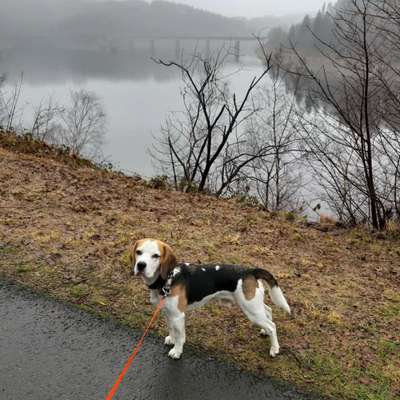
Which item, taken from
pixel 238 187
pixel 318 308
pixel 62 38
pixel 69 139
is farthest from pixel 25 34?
pixel 318 308

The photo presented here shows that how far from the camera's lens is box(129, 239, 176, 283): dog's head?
3604mm

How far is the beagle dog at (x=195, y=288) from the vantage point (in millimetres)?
3818

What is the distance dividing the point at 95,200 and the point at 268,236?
10.4ft

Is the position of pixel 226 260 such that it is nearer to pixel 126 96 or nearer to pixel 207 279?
pixel 207 279

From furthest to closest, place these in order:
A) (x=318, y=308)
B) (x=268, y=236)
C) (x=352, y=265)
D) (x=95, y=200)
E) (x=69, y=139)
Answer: (x=69, y=139) → (x=95, y=200) → (x=268, y=236) → (x=352, y=265) → (x=318, y=308)

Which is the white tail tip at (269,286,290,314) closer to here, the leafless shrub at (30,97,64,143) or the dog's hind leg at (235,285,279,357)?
the dog's hind leg at (235,285,279,357)

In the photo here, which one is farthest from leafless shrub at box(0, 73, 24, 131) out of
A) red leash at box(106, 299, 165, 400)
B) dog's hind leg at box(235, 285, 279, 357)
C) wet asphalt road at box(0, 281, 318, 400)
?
dog's hind leg at box(235, 285, 279, 357)

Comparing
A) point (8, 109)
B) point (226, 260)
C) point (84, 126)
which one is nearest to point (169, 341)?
point (226, 260)

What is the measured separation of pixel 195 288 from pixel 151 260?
0.58 m

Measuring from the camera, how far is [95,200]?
7.82 m

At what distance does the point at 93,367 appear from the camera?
3879 millimetres

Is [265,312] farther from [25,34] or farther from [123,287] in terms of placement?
[25,34]

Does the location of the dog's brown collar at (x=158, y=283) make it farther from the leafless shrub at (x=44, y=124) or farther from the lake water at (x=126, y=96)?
the lake water at (x=126, y=96)

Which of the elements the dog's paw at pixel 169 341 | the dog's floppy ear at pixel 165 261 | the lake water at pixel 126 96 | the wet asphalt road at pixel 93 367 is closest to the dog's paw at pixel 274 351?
the wet asphalt road at pixel 93 367
